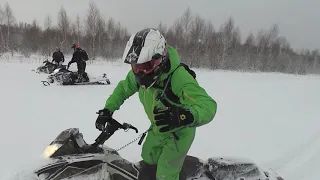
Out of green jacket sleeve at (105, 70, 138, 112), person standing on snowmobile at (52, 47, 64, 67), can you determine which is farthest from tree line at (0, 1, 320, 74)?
green jacket sleeve at (105, 70, 138, 112)

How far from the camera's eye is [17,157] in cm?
423

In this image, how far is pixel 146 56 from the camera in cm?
220

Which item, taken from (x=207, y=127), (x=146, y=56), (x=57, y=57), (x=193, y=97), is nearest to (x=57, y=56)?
(x=57, y=57)

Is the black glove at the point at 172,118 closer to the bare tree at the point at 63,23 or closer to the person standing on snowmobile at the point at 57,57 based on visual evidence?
the person standing on snowmobile at the point at 57,57

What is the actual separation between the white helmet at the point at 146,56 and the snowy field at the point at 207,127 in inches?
45.1

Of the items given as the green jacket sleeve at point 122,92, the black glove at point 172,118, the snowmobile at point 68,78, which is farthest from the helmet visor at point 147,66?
the snowmobile at point 68,78

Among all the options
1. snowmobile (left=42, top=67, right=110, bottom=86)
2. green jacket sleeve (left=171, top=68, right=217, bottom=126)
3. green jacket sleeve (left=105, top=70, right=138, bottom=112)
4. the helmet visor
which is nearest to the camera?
green jacket sleeve (left=171, top=68, right=217, bottom=126)

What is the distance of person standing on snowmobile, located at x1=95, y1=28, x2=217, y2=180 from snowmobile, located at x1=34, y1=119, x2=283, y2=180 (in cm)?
15

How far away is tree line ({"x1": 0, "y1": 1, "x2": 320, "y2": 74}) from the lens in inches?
1528

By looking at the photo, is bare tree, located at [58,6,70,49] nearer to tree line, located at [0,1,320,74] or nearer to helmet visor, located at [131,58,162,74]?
tree line, located at [0,1,320,74]

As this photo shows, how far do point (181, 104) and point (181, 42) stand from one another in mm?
42260

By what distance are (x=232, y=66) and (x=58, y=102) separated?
35.1m

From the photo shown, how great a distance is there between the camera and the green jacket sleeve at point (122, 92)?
293 centimetres

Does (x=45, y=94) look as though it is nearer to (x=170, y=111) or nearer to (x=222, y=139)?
(x=222, y=139)
